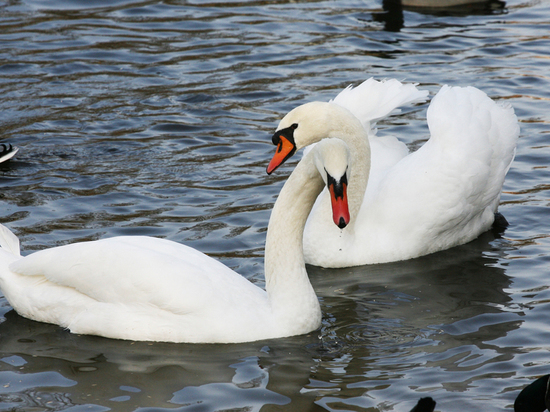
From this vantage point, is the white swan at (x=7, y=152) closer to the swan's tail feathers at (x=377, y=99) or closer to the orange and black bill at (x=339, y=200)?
the swan's tail feathers at (x=377, y=99)

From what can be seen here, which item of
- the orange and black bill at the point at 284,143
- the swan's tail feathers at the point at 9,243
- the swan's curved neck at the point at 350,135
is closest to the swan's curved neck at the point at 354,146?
the swan's curved neck at the point at 350,135

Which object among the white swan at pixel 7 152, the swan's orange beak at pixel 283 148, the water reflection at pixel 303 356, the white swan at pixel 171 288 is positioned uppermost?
the swan's orange beak at pixel 283 148

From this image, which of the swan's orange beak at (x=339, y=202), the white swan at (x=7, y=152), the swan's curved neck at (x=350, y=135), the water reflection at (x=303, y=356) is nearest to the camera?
the water reflection at (x=303, y=356)

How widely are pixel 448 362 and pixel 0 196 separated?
478cm

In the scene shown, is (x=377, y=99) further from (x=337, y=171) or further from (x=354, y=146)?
(x=337, y=171)

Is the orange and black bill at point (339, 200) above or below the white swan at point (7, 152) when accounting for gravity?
above

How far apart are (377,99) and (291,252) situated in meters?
2.88

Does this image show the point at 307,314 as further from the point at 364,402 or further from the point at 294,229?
the point at 364,402

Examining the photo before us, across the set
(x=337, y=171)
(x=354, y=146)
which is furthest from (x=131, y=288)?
(x=354, y=146)

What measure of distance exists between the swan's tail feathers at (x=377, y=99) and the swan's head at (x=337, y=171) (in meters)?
3.02

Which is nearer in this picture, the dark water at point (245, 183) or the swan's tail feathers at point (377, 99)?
the dark water at point (245, 183)

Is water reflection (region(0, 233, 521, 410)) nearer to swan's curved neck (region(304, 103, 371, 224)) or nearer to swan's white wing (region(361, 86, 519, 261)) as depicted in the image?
swan's white wing (region(361, 86, 519, 261))

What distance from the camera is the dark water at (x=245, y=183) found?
555 cm

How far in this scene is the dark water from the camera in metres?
5.55
